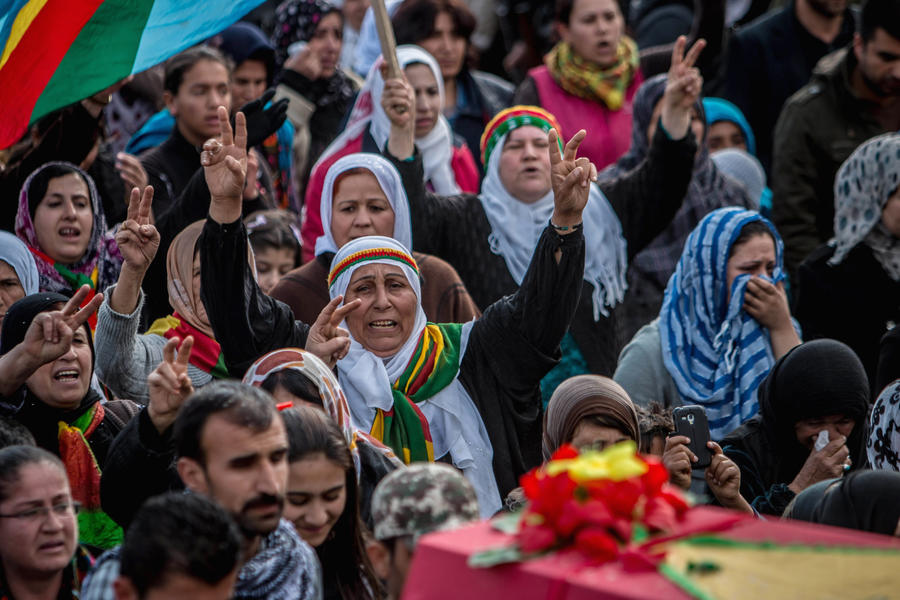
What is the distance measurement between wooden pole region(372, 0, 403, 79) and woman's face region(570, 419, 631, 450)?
2395mm

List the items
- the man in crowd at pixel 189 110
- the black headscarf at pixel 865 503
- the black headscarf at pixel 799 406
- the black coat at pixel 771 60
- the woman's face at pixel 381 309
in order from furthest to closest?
the black coat at pixel 771 60
the man in crowd at pixel 189 110
the woman's face at pixel 381 309
the black headscarf at pixel 799 406
the black headscarf at pixel 865 503

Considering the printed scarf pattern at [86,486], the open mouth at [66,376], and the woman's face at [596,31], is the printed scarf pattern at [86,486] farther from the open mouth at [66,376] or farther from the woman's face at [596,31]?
the woman's face at [596,31]

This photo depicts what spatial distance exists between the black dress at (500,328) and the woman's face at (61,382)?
1.73ft

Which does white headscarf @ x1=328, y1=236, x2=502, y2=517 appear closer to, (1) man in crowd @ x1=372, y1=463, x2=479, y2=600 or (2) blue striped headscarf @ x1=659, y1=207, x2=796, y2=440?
(2) blue striped headscarf @ x1=659, y1=207, x2=796, y2=440

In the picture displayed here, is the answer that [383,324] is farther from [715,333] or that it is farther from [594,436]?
[715,333]

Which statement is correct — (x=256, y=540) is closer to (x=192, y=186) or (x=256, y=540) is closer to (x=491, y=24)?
(x=192, y=186)

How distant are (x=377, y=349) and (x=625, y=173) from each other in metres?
2.15

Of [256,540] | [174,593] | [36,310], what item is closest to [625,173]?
Answer: [36,310]

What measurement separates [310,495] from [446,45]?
4.62 meters

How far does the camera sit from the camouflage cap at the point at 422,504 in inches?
119

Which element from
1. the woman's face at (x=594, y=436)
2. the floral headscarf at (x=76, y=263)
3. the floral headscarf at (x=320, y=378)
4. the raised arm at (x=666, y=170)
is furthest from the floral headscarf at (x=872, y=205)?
the floral headscarf at (x=76, y=263)

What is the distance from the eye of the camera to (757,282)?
5.47m

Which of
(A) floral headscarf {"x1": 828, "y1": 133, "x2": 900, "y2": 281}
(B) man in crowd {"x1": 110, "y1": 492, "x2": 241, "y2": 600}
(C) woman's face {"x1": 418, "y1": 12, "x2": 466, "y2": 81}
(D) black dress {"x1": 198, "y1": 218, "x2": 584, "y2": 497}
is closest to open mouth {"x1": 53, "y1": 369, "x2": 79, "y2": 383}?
(D) black dress {"x1": 198, "y1": 218, "x2": 584, "y2": 497}

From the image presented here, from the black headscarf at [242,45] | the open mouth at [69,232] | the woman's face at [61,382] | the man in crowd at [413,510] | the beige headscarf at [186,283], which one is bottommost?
the man in crowd at [413,510]
